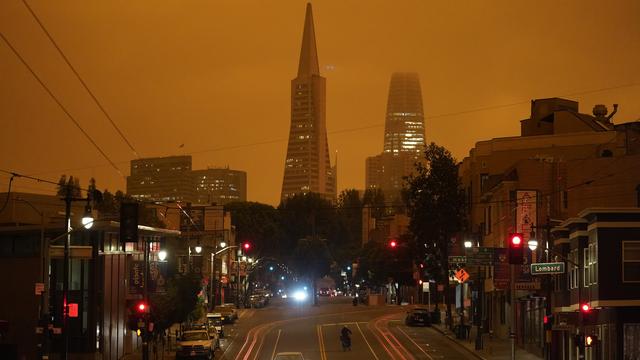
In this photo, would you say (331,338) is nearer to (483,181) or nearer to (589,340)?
(483,181)

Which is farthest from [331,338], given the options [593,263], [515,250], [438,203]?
[515,250]

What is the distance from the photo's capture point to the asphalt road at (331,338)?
6506cm

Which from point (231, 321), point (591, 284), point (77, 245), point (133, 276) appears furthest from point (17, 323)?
point (231, 321)

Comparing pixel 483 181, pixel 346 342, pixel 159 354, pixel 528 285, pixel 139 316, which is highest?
pixel 483 181

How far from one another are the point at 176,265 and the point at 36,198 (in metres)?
12.0

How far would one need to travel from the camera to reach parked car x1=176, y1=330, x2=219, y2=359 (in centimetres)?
5994

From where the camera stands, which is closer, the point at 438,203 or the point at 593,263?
the point at 593,263

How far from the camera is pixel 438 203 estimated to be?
92.2 meters

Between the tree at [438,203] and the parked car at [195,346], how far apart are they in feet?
109

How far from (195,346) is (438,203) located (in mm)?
36967

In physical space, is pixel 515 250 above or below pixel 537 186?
below

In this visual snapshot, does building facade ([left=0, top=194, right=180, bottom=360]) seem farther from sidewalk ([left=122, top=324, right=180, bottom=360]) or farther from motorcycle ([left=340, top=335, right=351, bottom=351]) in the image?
motorcycle ([left=340, top=335, right=351, bottom=351])

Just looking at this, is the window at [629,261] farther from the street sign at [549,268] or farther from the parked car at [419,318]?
the parked car at [419,318]

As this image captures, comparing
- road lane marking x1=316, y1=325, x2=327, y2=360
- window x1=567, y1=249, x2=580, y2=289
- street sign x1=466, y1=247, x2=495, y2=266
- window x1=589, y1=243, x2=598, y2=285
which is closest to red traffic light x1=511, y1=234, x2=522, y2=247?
window x1=589, y1=243, x2=598, y2=285
